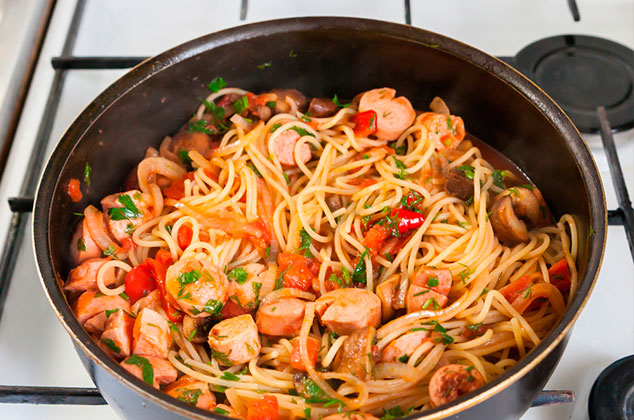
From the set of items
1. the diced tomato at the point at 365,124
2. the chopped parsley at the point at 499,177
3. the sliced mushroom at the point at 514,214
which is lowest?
the sliced mushroom at the point at 514,214

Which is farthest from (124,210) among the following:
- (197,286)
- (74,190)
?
(197,286)

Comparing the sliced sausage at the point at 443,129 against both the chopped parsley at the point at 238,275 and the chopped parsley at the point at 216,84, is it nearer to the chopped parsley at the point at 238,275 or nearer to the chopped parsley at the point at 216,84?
the chopped parsley at the point at 216,84

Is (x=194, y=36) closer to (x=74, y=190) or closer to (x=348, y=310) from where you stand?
(x=74, y=190)

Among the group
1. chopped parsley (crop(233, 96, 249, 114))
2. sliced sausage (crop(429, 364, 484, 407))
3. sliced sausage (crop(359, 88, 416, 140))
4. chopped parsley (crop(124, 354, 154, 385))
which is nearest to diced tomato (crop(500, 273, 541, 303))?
sliced sausage (crop(429, 364, 484, 407))

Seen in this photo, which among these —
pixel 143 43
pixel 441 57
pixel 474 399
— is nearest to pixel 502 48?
pixel 441 57

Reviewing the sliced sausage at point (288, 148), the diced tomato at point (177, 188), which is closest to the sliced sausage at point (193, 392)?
the diced tomato at point (177, 188)

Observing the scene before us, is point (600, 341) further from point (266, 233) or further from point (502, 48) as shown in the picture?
point (502, 48)

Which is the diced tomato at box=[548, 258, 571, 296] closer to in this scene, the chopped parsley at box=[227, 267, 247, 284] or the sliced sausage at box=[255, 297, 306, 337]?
the sliced sausage at box=[255, 297, 306, 337]
